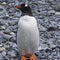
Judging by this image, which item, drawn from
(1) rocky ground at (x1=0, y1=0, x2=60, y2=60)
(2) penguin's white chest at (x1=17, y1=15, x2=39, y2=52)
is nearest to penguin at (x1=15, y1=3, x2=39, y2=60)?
(2) penguin's white chest at (x1=17, y1=15, x2=39, y2=52)

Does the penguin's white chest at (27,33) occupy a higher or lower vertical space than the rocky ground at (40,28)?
higher

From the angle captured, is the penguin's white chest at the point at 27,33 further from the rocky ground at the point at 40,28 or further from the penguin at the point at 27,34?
the rocky ground at the point at 40,28

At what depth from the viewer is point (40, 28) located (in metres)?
6.22

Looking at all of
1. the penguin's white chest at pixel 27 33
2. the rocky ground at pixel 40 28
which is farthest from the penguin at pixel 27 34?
the rocky ground at pixel 40 28

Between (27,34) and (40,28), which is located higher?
(27,34)

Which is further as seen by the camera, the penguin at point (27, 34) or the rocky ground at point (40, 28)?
the rocky ground at point (40, 28)

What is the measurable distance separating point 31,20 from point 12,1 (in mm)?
3386

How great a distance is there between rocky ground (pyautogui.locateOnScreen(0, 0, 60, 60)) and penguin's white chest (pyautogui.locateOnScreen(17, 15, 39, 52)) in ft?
1.26

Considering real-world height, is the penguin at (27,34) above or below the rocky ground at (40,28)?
above

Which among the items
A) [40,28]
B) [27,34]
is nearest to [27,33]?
[27,34]

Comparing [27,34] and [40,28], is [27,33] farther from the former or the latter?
[40,28]

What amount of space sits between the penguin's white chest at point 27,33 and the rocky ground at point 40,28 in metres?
0.38

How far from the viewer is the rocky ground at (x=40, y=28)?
516cm

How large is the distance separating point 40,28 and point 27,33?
5.36 feet
